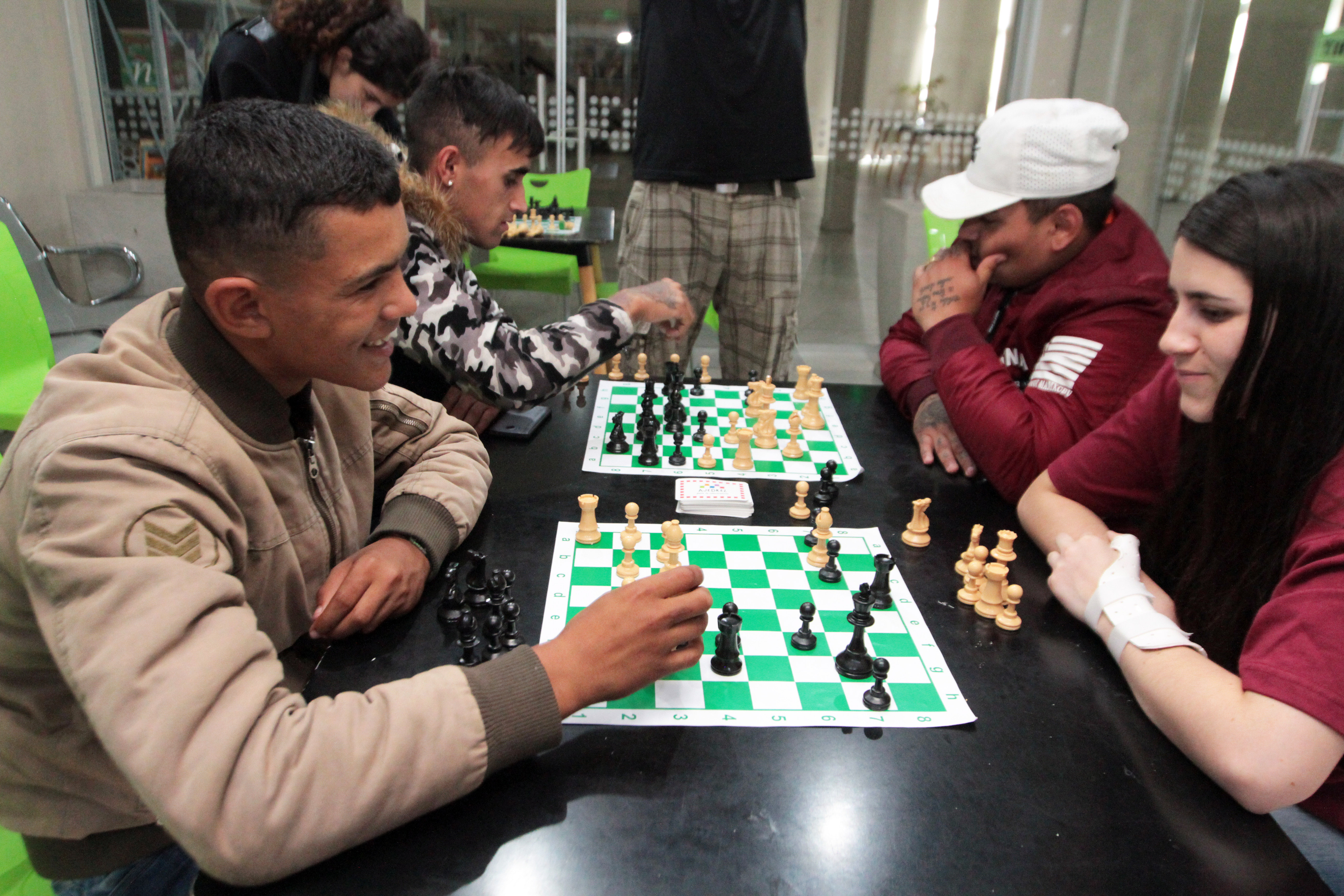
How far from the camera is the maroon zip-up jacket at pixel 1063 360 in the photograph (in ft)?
5.46

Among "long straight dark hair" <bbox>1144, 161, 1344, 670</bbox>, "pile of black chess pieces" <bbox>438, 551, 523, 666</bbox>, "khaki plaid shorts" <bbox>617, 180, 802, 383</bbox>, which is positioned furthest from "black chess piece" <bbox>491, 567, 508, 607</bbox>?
"khaki plaid shorts" <bbox>617, 180, 802, 383</bbox>

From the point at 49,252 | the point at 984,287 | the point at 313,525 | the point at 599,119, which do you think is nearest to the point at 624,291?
the point at 984,287

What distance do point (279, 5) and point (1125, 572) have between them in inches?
107

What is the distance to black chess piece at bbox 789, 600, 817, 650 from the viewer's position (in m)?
1.14

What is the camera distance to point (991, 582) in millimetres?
1254

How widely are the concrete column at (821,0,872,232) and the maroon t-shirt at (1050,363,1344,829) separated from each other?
4044mm

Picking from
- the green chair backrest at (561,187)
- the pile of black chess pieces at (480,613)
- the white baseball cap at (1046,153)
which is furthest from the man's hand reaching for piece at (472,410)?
the green chair backrest at (561,187)

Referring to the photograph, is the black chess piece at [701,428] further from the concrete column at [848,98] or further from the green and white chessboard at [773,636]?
the concrete column at [848,98]

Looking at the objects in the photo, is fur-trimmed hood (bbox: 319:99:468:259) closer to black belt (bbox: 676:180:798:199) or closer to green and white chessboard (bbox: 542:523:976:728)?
green and white chessboard (bbox: 542:523:976:728)

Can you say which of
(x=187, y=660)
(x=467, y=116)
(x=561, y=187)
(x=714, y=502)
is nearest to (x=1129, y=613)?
(x=714, y=502)

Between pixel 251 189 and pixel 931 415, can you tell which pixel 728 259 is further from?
pixel 251 189

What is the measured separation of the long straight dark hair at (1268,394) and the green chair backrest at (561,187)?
4.24m

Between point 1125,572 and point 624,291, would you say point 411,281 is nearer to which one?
point 624,291

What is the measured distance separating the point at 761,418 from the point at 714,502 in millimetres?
412
